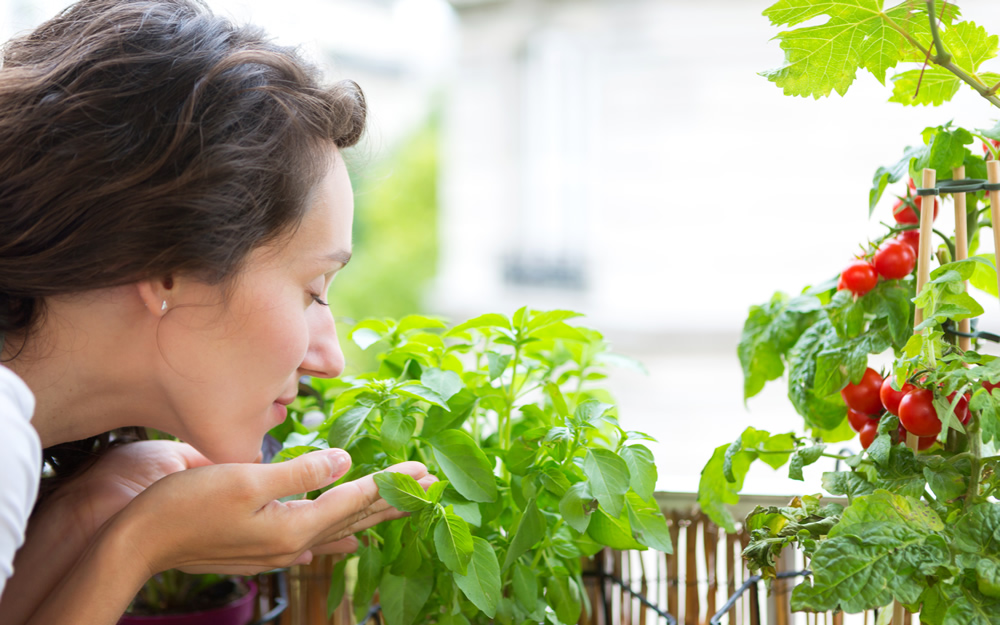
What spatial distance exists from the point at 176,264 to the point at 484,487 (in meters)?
0.32

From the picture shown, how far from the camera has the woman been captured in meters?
0.64

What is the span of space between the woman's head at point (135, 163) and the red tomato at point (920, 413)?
51 cm

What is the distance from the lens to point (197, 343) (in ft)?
2.23

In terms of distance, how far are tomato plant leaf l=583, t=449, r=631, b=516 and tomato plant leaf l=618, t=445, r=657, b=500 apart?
0.01 m

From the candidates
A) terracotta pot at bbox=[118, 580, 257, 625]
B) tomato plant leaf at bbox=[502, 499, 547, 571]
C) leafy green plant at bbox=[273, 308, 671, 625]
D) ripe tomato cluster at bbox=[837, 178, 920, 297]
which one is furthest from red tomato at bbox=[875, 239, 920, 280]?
terracotta pot at bbox=[118, 580, 257, 625]

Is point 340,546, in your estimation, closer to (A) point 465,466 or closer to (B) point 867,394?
(A) point 465,466

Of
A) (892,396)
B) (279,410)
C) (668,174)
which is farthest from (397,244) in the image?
(892,396)

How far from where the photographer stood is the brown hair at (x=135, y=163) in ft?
2.07

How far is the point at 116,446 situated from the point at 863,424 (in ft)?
2.54

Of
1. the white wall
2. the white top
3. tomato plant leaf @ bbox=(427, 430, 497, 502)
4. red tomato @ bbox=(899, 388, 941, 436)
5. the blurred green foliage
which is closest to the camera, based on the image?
the white top

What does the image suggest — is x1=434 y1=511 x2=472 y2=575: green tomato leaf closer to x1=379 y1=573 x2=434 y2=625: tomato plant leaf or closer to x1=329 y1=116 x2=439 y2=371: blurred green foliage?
x1=379 y1=573 x2=434 y2=625: tomato plant leaf

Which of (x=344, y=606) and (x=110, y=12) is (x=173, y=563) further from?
(x=110, y=12)

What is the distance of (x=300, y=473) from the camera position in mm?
654

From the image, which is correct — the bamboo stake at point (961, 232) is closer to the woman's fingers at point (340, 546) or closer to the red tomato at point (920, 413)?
the red tomato at point (920, 413)
